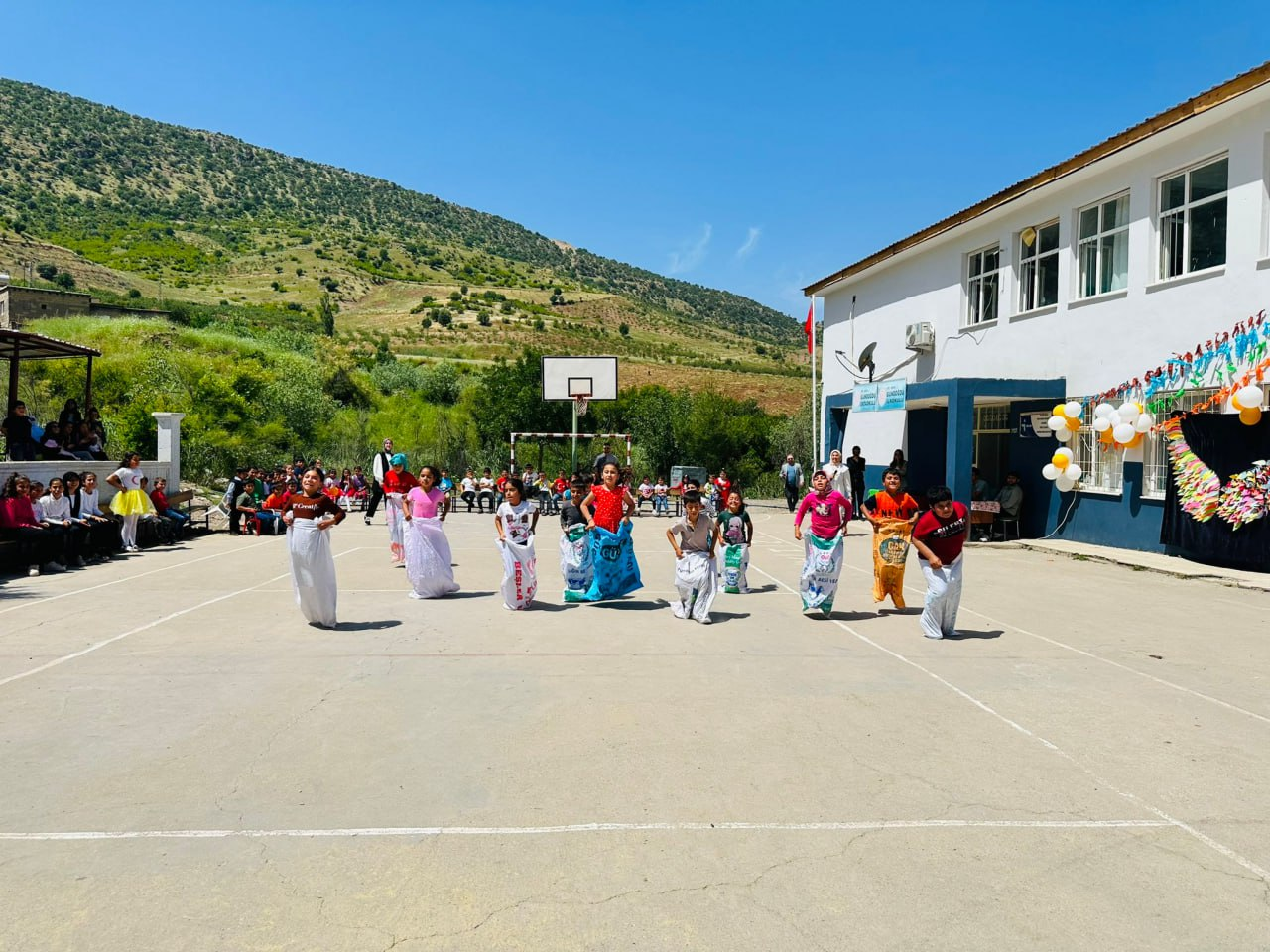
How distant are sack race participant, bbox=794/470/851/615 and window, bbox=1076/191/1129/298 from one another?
416 inches

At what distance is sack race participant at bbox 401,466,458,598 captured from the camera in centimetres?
1181

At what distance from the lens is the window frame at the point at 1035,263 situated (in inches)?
792

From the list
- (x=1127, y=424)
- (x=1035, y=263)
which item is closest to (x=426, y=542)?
(x=1127, y=424)

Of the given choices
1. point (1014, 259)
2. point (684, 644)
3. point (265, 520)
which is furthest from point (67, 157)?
point (684, 644)

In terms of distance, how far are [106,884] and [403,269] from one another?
102m

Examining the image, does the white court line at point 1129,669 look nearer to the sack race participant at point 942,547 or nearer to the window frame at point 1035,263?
the sack race participant at point 942,547

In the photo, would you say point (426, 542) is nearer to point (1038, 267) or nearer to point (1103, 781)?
point (1103, 781)

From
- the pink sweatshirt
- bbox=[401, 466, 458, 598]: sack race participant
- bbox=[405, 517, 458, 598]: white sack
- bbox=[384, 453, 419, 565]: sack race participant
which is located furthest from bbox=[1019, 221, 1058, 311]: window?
bbox=[405, 517, 458, 598]: white sack

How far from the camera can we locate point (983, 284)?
22.9m

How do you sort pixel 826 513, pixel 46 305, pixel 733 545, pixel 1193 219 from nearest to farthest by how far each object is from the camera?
pixel 826 513
pixel 733 545
pixel 1193 219
pixel 46 305

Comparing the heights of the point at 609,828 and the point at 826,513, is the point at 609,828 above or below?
below

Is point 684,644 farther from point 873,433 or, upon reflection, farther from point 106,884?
point 873,433

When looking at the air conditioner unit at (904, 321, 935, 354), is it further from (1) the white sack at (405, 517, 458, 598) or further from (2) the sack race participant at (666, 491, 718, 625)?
(1) the white sack at (405, 517, 458, 598)

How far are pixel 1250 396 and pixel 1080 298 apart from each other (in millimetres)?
5641
